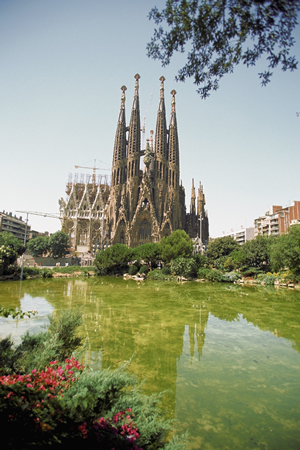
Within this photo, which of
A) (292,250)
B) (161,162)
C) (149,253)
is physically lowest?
(149,253)

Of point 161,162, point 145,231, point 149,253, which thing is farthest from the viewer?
point 161,162

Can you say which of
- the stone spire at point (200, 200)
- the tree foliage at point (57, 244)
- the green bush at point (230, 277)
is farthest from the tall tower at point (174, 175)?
the green bush at point (230, 277)

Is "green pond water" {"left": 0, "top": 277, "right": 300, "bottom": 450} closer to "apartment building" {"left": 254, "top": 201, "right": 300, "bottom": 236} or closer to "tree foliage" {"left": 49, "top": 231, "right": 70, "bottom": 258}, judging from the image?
"tree foliage" {"left": 49, "top": 231, "right": 70, "bottom": 258}

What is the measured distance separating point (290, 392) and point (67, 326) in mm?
4117

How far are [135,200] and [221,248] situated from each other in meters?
19.4

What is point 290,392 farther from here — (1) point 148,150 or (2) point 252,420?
(1) point 148,150

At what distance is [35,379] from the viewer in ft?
8.79

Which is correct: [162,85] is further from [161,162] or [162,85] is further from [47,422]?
[47,422]

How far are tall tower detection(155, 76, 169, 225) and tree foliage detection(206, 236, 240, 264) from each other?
534 inches

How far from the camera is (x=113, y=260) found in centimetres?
3072

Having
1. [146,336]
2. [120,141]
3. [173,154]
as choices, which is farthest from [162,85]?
[146,336]

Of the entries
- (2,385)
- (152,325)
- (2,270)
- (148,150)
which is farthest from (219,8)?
(148,150)

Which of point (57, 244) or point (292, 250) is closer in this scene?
point (292, 250)

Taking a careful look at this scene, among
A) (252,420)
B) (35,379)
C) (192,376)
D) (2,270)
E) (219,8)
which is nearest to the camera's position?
(35,379)
